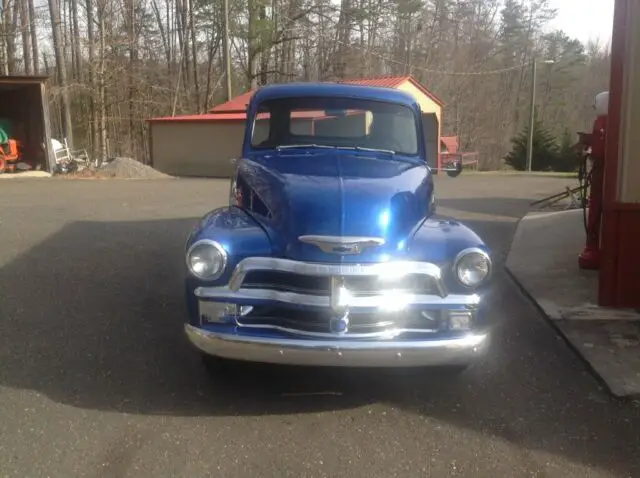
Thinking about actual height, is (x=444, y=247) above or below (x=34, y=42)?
below

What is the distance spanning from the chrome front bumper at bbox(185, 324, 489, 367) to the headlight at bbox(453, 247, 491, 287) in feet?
1.24

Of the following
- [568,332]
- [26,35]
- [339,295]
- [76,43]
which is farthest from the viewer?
[26,35]

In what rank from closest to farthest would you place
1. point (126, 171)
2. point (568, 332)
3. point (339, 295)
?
point (339, 295) → point (568, 332) → point (126, 171)

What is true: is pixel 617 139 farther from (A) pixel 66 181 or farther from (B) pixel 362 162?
(A) pixel 66 181

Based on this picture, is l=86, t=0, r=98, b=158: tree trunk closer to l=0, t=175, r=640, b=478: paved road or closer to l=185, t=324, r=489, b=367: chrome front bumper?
l=0, t=175, r=640, b=478: paved road

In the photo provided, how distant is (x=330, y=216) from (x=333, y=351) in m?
0.84

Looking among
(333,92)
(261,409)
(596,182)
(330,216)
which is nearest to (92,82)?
(596,182)

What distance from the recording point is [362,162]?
506cm

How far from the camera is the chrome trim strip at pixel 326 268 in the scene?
382cm

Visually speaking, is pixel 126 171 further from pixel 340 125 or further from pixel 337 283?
pixel 337 283

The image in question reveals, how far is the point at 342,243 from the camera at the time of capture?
391 centimetres

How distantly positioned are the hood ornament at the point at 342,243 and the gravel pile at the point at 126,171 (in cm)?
2125

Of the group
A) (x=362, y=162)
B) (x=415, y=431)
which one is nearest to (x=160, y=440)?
(x=415, y=431)

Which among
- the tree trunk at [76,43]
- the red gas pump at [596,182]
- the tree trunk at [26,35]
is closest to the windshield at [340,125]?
the red gas pump at [596,182]
